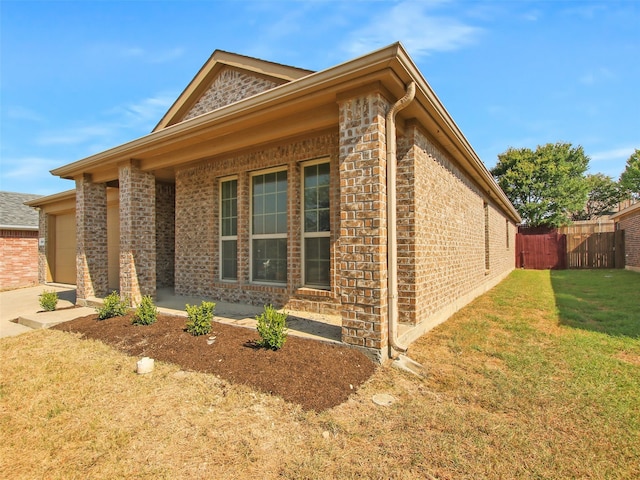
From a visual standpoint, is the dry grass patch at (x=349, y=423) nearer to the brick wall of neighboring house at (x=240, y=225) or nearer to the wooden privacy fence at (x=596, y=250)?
the brick wall of neighboring house at (x=240, y=225)

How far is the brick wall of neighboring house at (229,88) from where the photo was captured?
735 cm

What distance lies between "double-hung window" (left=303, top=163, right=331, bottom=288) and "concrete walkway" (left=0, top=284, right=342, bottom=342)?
76 cm

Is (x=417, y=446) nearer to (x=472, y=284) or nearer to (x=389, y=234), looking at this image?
(x=389, y=234)

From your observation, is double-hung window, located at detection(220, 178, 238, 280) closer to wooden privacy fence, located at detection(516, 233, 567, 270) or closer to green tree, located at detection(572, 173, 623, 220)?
wooden privacy fence, located at detection(516, 233, 567, 270)

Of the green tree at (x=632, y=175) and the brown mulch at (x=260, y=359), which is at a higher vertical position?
the green tree at (x=632, y=175)

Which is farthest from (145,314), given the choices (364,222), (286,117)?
(364,222)

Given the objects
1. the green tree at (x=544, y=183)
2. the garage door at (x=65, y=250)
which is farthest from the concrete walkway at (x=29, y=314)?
the green tree at (x=544, y=183)

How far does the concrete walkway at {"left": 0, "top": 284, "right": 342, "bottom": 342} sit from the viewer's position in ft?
16.4

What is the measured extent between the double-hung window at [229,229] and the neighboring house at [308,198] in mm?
33

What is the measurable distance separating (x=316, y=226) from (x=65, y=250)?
1249cm

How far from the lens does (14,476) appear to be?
233 cm

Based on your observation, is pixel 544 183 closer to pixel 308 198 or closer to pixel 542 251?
pixel 542 251

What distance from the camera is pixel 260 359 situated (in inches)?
156

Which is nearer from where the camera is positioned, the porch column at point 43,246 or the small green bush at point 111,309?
the small green bush at point 111,309
